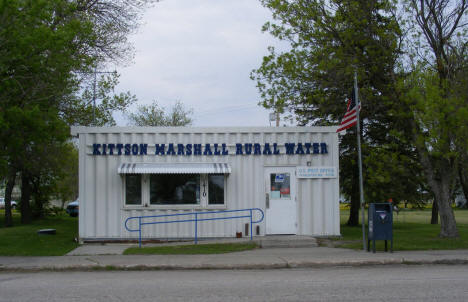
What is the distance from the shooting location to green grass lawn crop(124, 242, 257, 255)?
12.8m

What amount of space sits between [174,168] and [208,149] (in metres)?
1.22


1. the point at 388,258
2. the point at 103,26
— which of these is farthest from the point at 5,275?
the point at 103,26

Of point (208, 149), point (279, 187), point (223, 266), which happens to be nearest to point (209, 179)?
point (208, 149)

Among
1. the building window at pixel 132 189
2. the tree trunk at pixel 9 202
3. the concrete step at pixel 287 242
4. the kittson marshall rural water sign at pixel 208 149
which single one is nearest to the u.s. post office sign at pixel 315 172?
the kittson marshall rural water sign at pixel 208 149

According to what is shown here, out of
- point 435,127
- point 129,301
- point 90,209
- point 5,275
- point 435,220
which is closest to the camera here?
point 129,301

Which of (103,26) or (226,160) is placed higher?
(103,26)

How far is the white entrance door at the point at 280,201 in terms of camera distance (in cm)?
1526

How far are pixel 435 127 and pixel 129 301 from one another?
1016 centimetres

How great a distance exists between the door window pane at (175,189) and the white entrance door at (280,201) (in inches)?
87.4

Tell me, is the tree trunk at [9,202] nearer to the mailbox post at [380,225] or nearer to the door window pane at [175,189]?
the door window pane at [175,189]

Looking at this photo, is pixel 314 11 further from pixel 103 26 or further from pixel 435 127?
pixel 103 26

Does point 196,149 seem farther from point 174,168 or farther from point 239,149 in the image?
point 239,149

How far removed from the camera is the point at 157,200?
15164 mm

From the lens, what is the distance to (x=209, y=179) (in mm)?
15320
